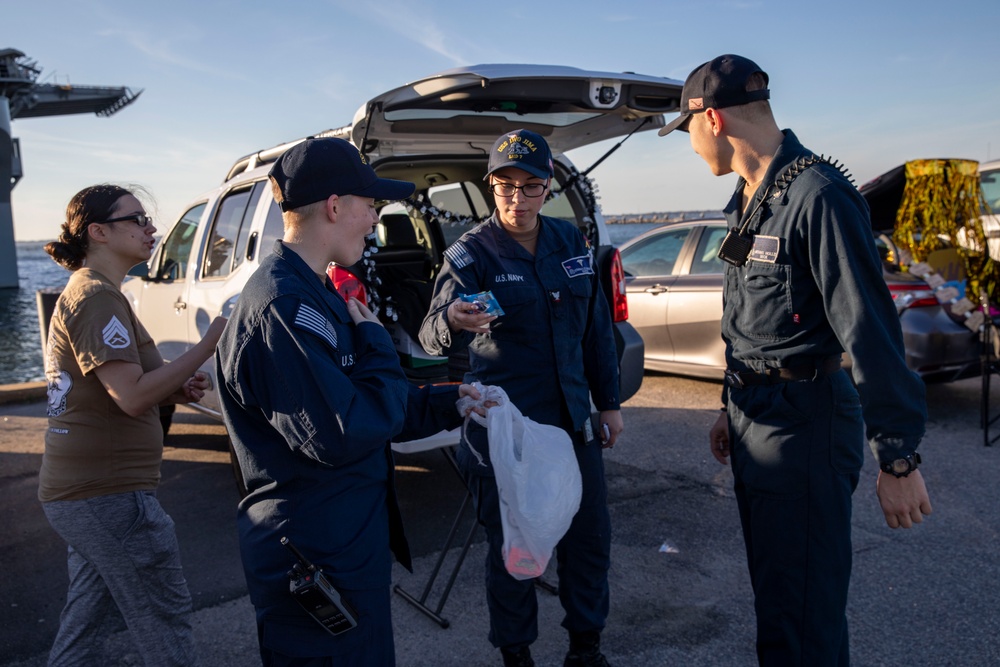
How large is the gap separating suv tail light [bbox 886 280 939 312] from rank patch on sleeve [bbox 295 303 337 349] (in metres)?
5.49

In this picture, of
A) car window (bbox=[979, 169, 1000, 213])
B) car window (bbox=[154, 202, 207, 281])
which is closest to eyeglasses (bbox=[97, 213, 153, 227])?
car window (bbox=[154, 202, 207, 281])

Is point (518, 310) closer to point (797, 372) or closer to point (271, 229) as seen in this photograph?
point (797, 372)

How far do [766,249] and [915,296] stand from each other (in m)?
4.61

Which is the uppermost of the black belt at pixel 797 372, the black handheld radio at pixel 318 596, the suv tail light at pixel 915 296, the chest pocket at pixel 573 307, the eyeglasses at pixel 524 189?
the eyeglasses at pixel 524 189

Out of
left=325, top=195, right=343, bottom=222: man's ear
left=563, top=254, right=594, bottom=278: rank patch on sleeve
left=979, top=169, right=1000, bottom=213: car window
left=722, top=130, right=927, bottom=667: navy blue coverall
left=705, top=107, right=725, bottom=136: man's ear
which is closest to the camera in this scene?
left=325, top=195, right=343, bottom=222: man's ear

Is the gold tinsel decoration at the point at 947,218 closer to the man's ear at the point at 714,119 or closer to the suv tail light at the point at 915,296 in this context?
the suv tail light at the point at 915,296

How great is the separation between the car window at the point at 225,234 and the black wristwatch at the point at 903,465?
12.6 ft

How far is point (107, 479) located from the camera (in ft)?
7.59

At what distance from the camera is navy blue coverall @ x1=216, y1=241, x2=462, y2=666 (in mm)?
1580

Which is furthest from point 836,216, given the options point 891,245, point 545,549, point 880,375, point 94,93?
point 94,93

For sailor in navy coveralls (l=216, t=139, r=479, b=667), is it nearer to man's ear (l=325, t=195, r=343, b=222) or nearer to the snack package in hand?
man's ear (l=325, t=195, r=343, b=222)

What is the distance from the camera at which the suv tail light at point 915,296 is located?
5887 mm

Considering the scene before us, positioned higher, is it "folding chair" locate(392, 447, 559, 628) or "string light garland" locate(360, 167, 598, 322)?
"string light garland" locate(360, 167, 598, 322)

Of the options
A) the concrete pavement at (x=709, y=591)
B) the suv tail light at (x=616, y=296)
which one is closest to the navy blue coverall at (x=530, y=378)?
the concrete pavement at (x=709, y=591)
